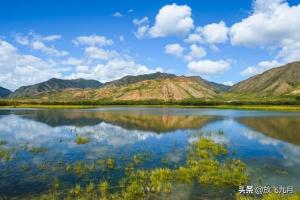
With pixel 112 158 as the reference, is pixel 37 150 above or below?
above

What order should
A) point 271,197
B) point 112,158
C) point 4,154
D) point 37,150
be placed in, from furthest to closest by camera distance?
point 37,150, point 4,154, point 112,158, point 271,197

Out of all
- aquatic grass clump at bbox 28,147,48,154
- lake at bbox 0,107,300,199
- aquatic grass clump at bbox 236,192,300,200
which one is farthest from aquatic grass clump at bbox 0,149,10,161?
aquatic grass clump at bbox 236,192,300,200

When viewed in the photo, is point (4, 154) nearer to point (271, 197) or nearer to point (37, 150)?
point (37, 150)

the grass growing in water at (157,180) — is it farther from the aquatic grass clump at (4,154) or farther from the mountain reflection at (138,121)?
the mountain reflection at (138,121)

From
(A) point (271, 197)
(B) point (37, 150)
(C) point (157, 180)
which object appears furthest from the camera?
(B) point (37, 150)

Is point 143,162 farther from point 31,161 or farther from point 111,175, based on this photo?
point 31,161

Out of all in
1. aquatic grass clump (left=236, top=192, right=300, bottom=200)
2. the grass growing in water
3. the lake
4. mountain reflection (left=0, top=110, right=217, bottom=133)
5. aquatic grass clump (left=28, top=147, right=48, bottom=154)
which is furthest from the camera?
mountain reflection (left=0, top=110, right=217, bottom=133)

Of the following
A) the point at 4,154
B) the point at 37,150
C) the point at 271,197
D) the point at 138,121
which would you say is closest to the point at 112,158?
the point at 37,150

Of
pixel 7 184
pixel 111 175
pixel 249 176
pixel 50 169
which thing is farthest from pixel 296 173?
pixel 7 184

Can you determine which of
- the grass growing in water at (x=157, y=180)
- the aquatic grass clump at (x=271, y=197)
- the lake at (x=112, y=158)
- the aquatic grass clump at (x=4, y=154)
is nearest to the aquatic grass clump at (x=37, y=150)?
the lake at (x=112, y=158)

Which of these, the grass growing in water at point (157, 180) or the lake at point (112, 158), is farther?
the lake at point (112, 158)

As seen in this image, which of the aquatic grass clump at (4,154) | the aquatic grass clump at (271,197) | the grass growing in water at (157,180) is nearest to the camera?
the aquatic grass clump at (271,197)

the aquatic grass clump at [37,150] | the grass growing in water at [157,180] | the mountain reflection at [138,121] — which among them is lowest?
the grass growing in water at [157,180]

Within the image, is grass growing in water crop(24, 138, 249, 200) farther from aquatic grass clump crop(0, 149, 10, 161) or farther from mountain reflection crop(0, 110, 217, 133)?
mountain reflection crop(0, 110, 217, 133)
